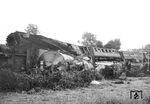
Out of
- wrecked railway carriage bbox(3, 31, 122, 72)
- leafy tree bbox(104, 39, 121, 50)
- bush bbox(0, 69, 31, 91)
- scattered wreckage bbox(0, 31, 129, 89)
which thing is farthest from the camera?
leafy tree bbox(104, 39, 121, 50)

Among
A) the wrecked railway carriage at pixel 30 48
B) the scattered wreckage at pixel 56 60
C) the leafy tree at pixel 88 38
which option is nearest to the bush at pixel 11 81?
the scattered wreckage at pixel 56 60

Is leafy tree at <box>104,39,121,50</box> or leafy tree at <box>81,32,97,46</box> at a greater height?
leafy tree at <box>81,32,97,46</box>

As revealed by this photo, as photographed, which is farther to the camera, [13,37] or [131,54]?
[131,54]

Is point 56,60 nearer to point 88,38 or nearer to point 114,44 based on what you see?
point 114,44

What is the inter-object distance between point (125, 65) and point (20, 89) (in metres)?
17.6

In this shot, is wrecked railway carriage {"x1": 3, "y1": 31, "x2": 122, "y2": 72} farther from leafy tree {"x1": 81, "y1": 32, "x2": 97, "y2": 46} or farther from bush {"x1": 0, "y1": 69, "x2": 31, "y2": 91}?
leafy tree {"x1": 81, "y1": 32, "x2": 97, "y2": 46}

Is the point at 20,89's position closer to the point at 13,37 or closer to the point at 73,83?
the point at 73,83

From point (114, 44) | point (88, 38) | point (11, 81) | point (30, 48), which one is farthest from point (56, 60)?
point (88, 38)

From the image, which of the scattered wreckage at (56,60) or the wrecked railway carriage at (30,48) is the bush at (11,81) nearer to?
the scattered wreckage at (56,60)

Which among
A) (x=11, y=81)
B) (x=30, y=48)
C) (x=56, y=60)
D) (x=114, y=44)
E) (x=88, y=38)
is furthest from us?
(x=88, y=38)

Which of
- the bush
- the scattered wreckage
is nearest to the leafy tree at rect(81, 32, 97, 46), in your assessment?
the scattered wreckage

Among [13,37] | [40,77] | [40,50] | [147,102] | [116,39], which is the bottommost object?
[147,102]

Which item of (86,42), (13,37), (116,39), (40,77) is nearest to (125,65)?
(13,37)

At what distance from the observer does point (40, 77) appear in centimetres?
1095
